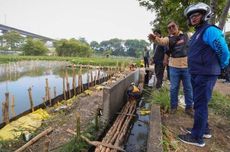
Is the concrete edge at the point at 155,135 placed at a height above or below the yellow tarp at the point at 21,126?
above

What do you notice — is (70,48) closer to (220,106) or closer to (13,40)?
(13,40)

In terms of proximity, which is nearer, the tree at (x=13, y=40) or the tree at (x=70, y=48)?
the tree at (x=70, y=48)

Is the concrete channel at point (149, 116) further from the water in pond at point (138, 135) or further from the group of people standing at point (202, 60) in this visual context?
the group of people standing at point (202, 60)

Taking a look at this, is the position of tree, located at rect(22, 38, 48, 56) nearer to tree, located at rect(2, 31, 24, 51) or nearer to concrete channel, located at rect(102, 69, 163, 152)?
tree, located at rect(2, 31, 24, 51)

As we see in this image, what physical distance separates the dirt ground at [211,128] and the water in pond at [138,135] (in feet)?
3.27

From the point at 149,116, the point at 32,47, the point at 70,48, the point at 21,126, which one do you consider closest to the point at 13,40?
the point at 32,47

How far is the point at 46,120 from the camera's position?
782 cm

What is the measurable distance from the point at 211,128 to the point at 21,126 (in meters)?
5.43

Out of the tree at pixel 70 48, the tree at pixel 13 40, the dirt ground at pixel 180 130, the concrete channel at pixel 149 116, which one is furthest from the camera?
the tree at pixel 13 40

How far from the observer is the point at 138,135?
227 inches

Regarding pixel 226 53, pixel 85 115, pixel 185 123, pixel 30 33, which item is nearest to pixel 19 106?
pixel 85 115

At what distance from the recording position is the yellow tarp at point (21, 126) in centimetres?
647

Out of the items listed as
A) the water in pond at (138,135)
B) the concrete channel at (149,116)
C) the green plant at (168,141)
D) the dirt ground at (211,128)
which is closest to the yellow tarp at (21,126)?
the concrete channel at (149,116)

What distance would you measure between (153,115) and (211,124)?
104 cm
